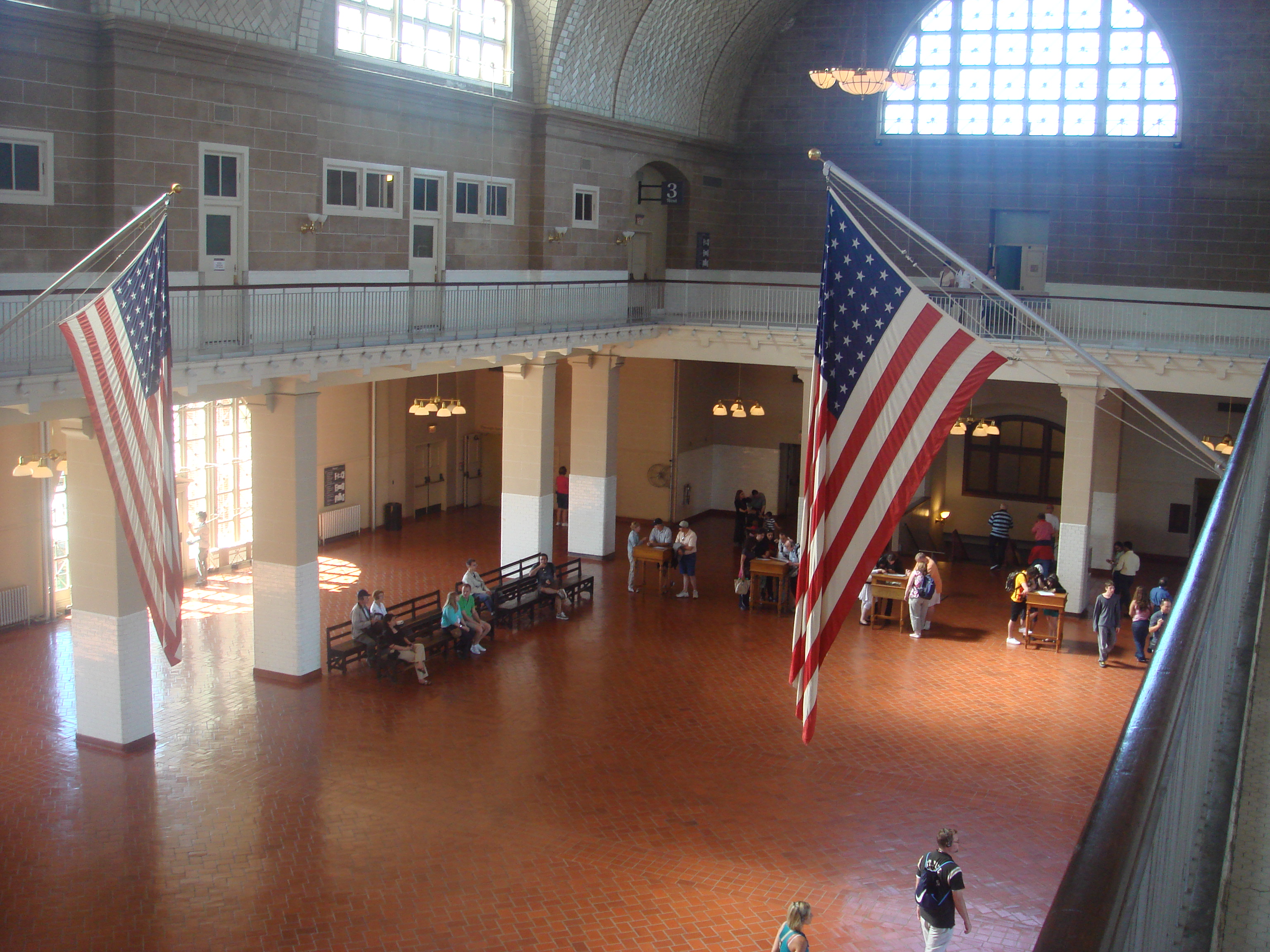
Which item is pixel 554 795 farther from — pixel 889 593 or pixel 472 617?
pixel 889 593

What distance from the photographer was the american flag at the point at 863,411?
8.63 meters

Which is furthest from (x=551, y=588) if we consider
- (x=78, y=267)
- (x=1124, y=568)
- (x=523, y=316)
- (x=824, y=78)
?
(x=78, y=267)

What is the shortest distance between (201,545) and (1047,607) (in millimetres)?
14594

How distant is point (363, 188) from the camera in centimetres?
1823

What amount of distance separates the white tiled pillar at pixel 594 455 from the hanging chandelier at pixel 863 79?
265 inches

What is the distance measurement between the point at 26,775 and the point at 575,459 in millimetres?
13239

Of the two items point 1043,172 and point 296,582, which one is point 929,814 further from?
point 1043,172

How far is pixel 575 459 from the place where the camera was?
81.3 ft

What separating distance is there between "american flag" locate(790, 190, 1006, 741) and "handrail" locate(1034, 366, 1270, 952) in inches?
166

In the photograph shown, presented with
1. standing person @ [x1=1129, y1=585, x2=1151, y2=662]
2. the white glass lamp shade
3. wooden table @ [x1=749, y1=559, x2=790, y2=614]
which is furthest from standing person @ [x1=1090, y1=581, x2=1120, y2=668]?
the white glass lamp shade

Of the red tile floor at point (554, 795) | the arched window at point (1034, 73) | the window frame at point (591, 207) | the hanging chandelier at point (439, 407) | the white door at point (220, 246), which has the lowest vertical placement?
the red tile floor at point (554, 795)

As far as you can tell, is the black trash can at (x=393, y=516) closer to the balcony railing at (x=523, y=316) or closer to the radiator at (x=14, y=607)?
the balcony railing at (x=523, y=316)

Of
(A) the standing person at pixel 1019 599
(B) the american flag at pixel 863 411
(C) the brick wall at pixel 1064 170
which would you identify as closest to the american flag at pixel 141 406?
(B) the american flag at pixel 863 411

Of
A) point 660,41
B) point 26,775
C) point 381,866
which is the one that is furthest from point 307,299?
point 660,41
